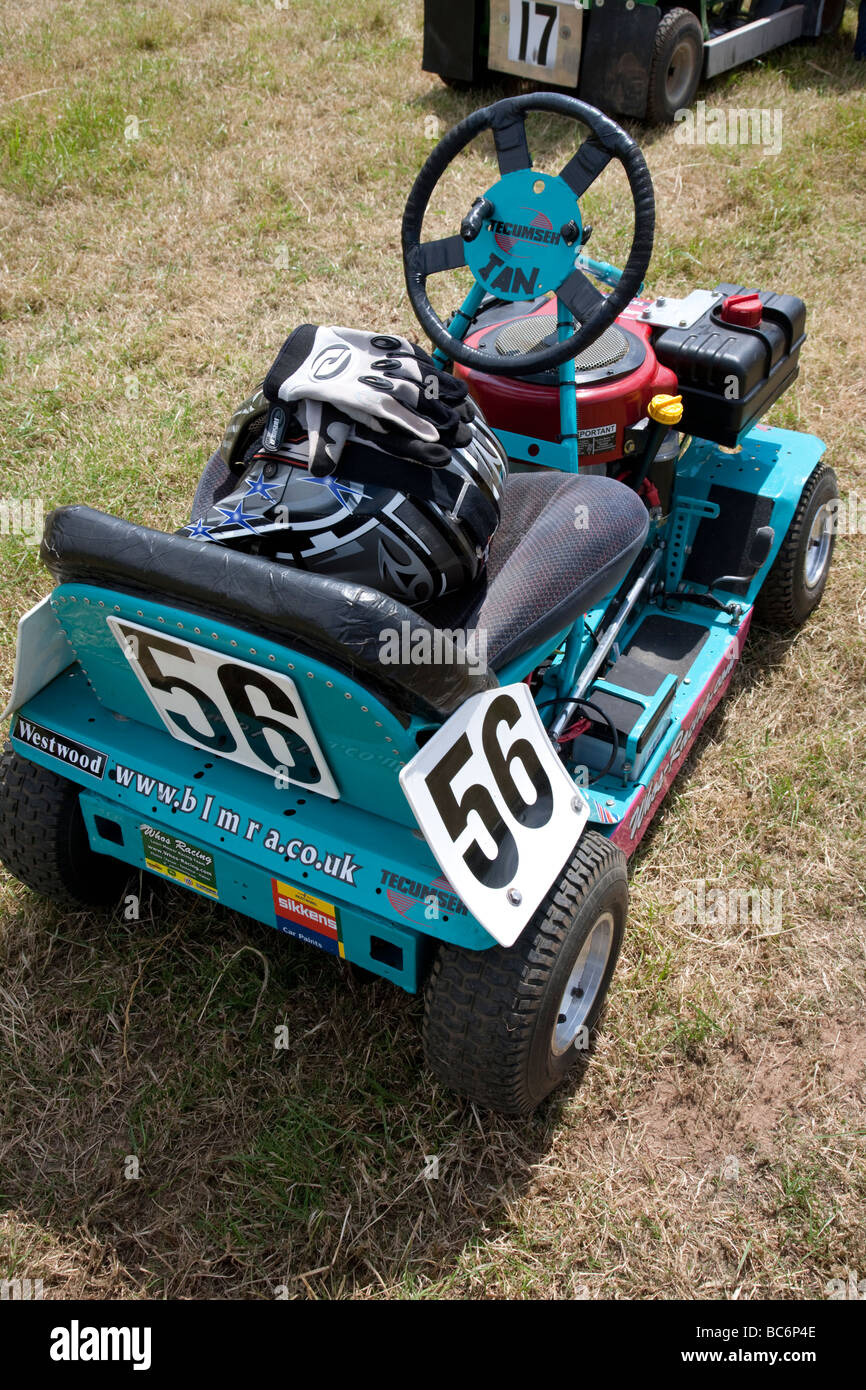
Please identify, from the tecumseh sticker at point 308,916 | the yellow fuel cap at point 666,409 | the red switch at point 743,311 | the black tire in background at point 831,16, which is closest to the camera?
the tecumseh sticker at point 308,916

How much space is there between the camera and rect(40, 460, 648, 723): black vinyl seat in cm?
183

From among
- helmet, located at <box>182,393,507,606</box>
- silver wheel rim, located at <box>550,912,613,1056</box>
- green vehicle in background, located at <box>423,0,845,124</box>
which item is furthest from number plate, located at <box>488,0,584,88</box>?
silver wheel rim, located at <box>550,912,613,1056</box>

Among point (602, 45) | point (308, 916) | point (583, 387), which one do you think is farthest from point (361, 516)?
point (602, 45)

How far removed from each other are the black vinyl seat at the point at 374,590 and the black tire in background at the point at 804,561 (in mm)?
1125

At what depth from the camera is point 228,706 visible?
2150mm

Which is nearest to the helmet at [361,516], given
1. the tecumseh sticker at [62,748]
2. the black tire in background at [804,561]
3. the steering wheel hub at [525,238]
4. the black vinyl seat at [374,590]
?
the black vinyl seat at [374,590]

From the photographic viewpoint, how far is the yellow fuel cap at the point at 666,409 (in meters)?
2.97

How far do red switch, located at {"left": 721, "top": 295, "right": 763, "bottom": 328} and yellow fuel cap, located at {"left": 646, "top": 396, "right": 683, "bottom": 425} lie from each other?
1.47 feet

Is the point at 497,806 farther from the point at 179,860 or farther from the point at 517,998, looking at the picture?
the point at 179,860

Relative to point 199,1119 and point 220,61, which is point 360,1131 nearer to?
point 199,1119

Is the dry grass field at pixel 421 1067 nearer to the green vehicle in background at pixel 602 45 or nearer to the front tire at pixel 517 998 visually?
the front tire at pixel 517 998

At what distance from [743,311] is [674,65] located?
4.61 meters

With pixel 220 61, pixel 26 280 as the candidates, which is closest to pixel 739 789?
pixel 26 280

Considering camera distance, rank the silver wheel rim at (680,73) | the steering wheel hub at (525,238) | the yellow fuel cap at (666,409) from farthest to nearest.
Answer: the silver wheel rim at (680,73), the yellow fuel cap at (666,409), the steering wheel hub at (525,238)
